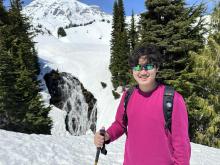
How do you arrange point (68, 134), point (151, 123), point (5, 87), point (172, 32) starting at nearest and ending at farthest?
point (151, 123) < point (172, 32) < point (5, 87) < point (68, 134)

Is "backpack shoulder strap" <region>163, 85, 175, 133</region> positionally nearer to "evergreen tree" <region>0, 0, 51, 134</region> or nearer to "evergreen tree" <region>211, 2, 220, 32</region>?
"evergreen tree" <region>211, 2, 220, 32</region>

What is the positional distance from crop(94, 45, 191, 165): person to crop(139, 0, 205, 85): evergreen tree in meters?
19.4

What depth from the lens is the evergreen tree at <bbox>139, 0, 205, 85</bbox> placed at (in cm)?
2323

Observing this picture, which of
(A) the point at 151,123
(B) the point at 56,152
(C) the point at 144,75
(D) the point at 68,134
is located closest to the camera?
(A) the point at 151,123

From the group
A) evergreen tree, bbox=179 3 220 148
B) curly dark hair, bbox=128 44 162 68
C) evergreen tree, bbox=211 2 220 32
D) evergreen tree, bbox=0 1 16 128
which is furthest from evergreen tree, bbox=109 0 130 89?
curly dark hair, bbox=128 44 162 68

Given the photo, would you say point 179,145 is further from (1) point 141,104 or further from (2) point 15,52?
(2) point 15,52

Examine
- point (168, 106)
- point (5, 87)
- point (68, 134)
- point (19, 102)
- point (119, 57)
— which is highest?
point (168, 106)

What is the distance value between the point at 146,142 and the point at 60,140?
957 cm

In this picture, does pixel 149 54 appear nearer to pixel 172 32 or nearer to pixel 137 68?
pixel 137 68

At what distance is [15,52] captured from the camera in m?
41.4

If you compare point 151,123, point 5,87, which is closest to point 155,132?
point 151,123

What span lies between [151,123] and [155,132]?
94 mm

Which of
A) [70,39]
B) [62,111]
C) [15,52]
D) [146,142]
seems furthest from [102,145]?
[70,39]

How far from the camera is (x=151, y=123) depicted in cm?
338
